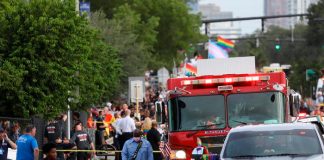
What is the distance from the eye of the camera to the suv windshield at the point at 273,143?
653 inches

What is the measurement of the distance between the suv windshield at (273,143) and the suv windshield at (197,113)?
4.27 meters

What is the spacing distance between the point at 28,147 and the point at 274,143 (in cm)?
507

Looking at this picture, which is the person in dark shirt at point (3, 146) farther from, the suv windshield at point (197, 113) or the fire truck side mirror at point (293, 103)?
the fire truck side mirror at point (293, 103)

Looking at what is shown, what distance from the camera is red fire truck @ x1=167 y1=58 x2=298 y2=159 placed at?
21.4 metres

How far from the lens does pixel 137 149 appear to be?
20.5 metres

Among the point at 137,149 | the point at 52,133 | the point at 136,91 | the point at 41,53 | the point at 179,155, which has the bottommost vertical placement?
the point at 179,155

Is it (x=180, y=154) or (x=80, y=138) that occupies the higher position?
(x=80, y=138)

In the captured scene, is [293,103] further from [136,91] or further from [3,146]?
[136,91]

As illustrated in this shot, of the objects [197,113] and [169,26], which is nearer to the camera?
[197,113]

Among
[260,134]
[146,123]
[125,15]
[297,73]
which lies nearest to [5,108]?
[146,123]

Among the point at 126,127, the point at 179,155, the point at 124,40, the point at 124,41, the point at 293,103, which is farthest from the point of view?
the point at 124,40

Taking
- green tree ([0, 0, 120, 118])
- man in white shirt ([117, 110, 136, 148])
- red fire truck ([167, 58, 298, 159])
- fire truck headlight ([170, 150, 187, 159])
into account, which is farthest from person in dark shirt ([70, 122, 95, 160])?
fire truck headlight ([170, 150, 187, 159])

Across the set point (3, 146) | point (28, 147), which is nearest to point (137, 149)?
point (28, 147)

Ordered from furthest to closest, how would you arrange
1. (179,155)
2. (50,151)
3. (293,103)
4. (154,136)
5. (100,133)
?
(100,133) → (154,136) → (293,103) → (179,155) → (50,151)
